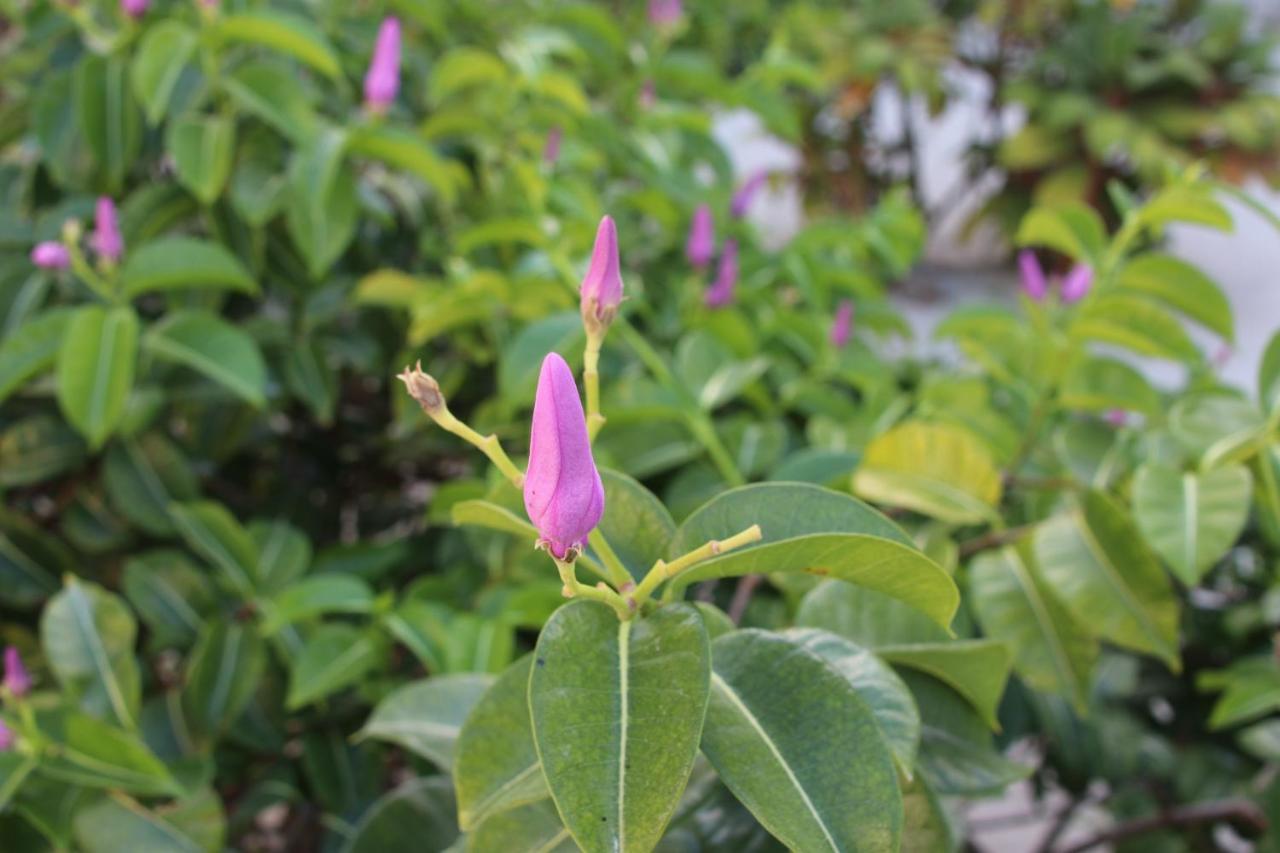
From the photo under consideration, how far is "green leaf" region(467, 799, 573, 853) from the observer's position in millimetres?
417

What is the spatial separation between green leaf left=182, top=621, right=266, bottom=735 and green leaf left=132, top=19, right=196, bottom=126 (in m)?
0.43

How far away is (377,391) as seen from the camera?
1257mm

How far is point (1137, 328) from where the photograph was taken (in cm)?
72

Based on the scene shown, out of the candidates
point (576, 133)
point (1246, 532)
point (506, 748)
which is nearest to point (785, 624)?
point (506, 748)

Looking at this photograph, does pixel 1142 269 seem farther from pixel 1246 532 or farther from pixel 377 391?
pixel 377 391

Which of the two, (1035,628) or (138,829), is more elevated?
(1035,628)

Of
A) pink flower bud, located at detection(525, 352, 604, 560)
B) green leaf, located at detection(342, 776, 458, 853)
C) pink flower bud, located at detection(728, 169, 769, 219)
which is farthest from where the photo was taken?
pink flower bud, located at detection(728, 169, 769, 219)

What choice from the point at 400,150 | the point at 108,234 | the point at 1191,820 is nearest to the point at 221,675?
the point at 108,234

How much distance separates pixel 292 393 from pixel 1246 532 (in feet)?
3.23

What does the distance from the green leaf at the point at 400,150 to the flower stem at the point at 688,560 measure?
66 cm

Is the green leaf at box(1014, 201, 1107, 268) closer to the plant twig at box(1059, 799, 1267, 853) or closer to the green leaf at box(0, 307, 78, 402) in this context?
the plant twig at box(1059, 799, 1267, 853)

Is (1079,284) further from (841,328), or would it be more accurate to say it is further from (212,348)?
(212,348)

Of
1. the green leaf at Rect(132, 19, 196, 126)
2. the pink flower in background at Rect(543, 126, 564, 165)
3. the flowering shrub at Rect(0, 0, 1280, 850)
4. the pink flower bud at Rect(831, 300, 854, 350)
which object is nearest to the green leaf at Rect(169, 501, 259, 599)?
the flowering shrub at Rect(0, 0, 1280, 850)

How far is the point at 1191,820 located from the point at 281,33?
1049 millimetres
